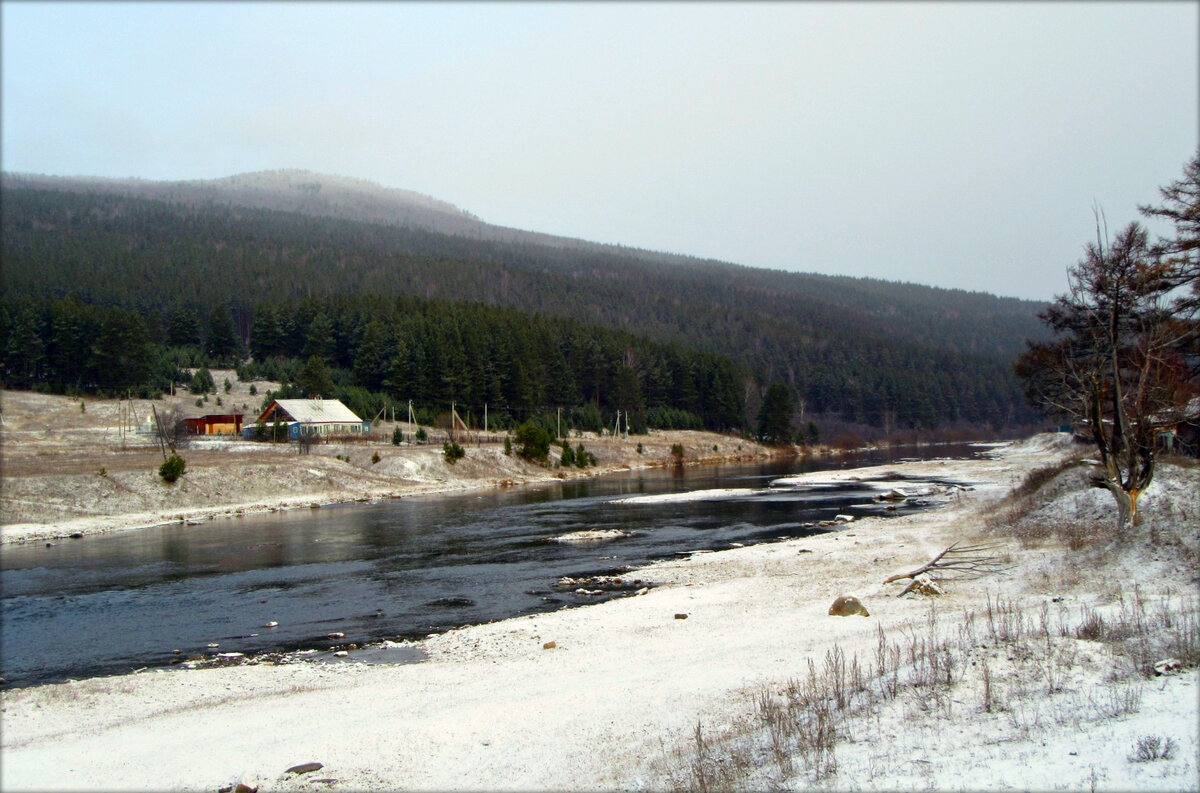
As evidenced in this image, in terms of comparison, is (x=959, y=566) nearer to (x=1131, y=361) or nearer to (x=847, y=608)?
(x=847, y=608)

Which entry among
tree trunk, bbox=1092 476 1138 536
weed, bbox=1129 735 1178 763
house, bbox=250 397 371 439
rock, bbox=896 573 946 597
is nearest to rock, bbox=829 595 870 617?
rock, bbox=896 573 946 597

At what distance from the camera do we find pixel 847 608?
56.7 ft

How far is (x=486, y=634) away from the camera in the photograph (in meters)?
18.6

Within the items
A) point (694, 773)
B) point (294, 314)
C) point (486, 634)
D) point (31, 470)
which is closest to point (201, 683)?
point (486, 634)

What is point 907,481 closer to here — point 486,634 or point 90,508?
point 486,634

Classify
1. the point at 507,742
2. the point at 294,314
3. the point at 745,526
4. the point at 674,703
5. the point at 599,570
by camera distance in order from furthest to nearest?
the point at 294,314, the point at 745,526, the point at 599,570, the point at 674,703, the point at 507,742

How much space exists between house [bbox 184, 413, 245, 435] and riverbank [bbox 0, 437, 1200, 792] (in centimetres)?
7135

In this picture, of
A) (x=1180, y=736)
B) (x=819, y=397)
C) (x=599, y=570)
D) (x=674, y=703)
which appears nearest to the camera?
(x=1180, y=736)

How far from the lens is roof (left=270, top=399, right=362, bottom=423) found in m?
80.9

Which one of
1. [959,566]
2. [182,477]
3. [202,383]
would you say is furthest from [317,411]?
[959,566]

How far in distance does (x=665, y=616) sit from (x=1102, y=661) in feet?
32.7

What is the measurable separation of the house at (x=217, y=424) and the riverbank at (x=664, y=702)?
71.4 metres

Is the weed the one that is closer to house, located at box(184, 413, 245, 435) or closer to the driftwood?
the driftwood

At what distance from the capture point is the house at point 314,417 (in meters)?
79.3
